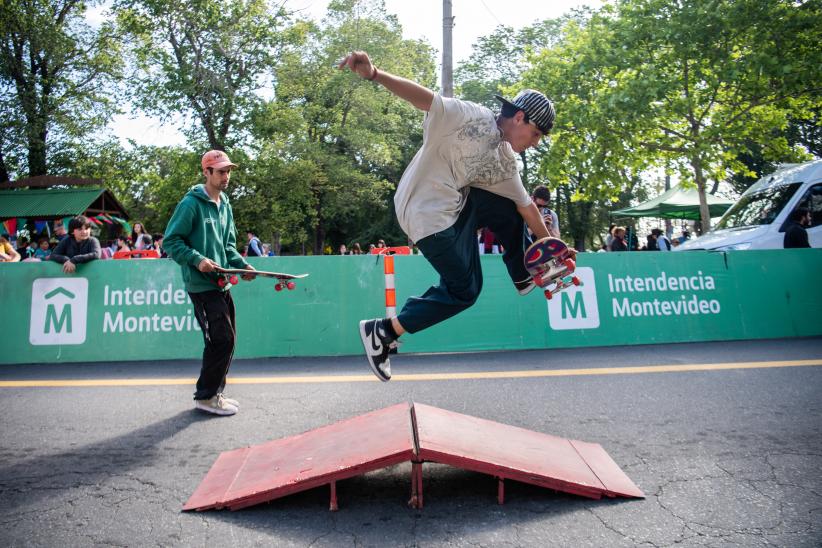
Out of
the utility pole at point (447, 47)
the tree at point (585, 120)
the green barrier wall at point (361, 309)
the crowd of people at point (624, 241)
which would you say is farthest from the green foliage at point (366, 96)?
the green barrier wall at point (361, 309)

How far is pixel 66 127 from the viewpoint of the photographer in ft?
94.1

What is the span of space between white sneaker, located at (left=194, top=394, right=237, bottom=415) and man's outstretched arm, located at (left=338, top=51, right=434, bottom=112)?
3069 millimetres

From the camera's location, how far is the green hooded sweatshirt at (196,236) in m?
4.56

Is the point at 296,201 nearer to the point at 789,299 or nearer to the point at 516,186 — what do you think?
the point at 789,299

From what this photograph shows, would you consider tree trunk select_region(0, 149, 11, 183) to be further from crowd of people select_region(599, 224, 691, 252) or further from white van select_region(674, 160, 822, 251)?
white van select_region(674, 160, 822, 251)

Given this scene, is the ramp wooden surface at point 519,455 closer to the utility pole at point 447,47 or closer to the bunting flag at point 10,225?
the utility pole at point 447,47

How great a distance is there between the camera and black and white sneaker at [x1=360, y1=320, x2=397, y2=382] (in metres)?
3.89

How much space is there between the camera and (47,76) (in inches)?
1126

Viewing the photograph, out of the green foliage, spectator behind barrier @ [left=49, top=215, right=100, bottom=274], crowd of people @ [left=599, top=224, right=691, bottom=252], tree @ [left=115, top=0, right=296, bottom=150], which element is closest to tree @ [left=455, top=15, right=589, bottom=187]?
the green foliage

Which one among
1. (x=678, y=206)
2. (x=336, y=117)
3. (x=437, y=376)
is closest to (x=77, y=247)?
(x=437, y=376)

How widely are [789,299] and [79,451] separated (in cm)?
1015

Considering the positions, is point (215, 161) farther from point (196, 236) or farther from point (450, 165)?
point (450, 165)

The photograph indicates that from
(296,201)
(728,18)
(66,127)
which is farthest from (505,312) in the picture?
(66,127)

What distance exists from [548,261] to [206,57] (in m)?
28.3
